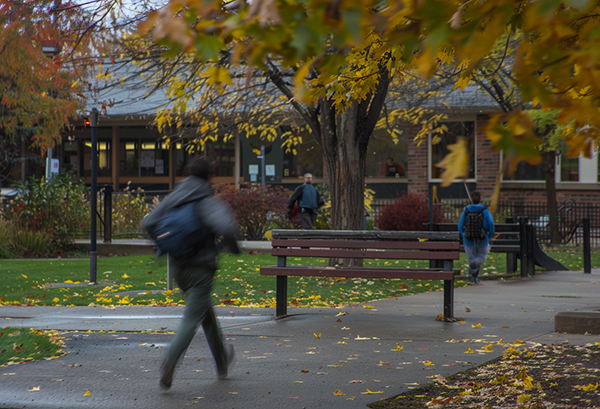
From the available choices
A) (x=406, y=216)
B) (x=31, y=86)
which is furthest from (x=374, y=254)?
(x=31, y=86)

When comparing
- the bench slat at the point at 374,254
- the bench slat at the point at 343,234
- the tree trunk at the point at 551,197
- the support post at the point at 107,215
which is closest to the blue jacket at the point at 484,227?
the bench slat at the point at 343,234

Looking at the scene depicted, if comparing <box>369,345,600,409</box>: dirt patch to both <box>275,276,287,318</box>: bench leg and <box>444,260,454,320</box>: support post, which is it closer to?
<box>444,260,454,320</box>: support post


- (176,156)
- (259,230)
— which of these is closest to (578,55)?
(259,230)

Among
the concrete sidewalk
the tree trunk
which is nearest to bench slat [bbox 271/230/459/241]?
the concrete sidewalk

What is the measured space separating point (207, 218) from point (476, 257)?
25.2 ft

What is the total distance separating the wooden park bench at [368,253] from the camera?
750cm

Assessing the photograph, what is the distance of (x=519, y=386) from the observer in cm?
470

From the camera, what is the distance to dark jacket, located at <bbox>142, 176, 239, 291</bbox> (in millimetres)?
4801

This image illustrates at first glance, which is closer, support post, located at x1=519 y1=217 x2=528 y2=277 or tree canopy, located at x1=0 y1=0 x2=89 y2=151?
support post, located at x1=519 y1=217 x2=528 y2=277

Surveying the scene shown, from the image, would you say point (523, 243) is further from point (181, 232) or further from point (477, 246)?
point (181, 232)

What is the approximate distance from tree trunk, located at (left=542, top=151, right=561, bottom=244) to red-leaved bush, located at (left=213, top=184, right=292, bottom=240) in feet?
24.1

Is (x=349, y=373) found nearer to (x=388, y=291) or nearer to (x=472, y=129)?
(x=388, y=291)

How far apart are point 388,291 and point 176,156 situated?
2066 centimetres

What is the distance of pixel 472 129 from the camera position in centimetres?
2580
